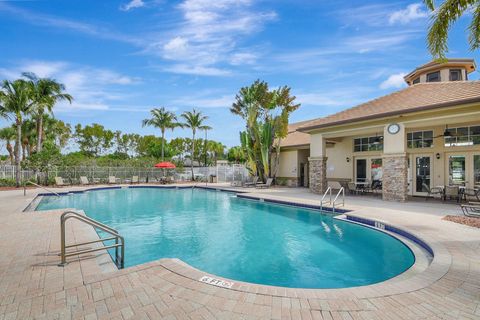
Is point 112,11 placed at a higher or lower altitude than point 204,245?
higher

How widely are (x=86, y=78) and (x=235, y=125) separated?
14018 mm

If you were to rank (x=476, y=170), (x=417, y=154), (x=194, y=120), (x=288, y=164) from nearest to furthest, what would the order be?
(x=476, y=170) → (x=417, y=154) → (x=288, y=164) → (x=194, y=120)

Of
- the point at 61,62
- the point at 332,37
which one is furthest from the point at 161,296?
the point at 61,62

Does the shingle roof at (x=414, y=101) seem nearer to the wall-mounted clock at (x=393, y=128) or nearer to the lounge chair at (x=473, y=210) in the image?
the wall-mounted clock at (x=393, y=128)

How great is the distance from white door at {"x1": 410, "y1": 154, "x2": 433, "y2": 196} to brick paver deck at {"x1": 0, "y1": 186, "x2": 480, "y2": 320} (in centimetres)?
1102

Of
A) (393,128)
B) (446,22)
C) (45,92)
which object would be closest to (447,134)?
(393,128)

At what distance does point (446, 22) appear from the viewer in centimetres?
765

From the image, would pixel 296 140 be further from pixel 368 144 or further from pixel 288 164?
pixel 368 144

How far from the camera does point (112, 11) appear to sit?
9.77 meters

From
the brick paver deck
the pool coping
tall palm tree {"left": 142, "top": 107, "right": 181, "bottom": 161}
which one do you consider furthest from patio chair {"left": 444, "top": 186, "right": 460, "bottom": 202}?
tall palm tree {"left": 142, "top": 107, "right": 181, "bottom": 161}

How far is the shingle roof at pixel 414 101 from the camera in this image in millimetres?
10844

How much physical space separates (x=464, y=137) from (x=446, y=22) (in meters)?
8.15

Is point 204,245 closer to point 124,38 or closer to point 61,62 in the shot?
point 124,38

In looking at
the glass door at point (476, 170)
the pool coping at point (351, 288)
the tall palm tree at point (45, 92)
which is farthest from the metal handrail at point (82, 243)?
the tall palm tree at point (45, 92)
